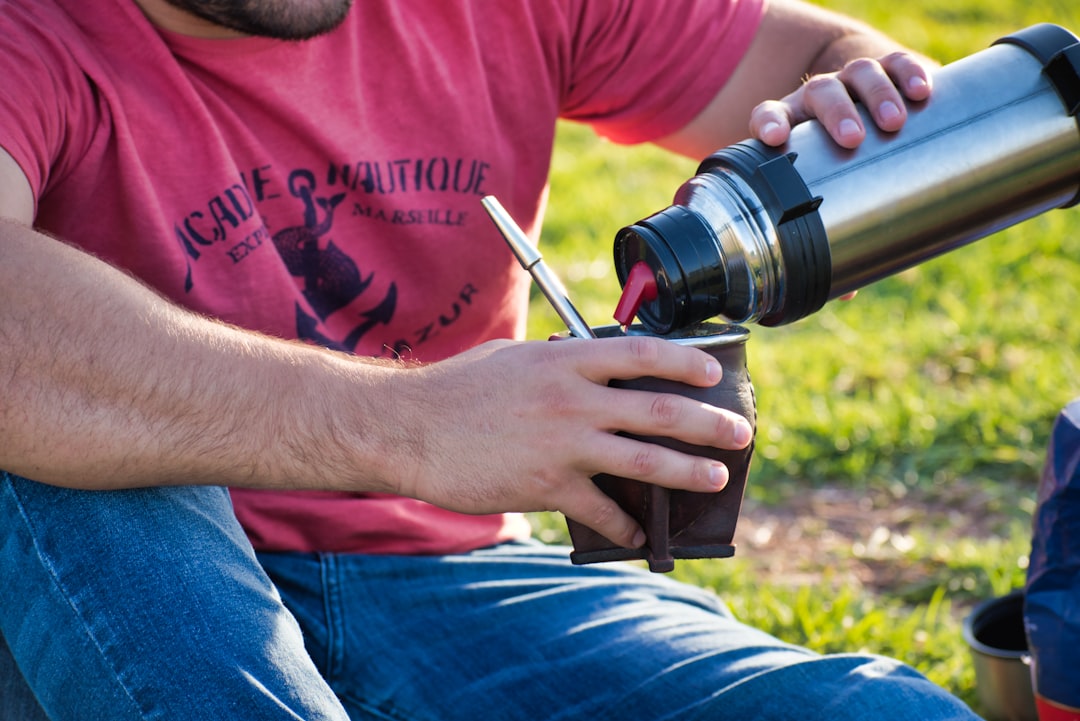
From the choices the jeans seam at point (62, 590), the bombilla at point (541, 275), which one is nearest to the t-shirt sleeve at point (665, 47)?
the bombilla at point (541, 275)

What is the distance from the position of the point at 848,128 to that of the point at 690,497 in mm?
575

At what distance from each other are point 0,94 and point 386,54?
0.71 m

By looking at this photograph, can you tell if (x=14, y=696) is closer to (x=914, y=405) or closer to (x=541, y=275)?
(x=541, y=275)

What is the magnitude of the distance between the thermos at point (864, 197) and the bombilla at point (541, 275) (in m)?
0.08

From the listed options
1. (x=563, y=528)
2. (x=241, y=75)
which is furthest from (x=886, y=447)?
(x=241, y=75)

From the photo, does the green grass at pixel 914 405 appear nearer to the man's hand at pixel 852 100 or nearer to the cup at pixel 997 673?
the cup at pixel 997 673

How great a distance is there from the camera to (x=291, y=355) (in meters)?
1.61

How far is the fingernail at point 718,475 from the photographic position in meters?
1.43

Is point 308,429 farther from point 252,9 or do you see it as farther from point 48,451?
point 252,9

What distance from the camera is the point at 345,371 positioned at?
63.5 inches

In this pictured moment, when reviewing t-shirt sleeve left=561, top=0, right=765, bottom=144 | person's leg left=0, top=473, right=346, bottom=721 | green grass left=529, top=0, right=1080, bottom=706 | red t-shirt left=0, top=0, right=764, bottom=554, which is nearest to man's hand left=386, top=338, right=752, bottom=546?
person's leg left=0, top=473, right=346, bottom=721

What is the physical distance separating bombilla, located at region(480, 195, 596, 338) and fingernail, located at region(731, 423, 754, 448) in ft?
0.73

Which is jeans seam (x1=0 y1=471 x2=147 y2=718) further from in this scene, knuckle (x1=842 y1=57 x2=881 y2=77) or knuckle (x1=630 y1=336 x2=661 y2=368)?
knuckle (x1=842 y1=57 x2=881 y2=77)

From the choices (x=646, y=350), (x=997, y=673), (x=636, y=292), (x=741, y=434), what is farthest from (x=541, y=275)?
(x=997, y=673)
